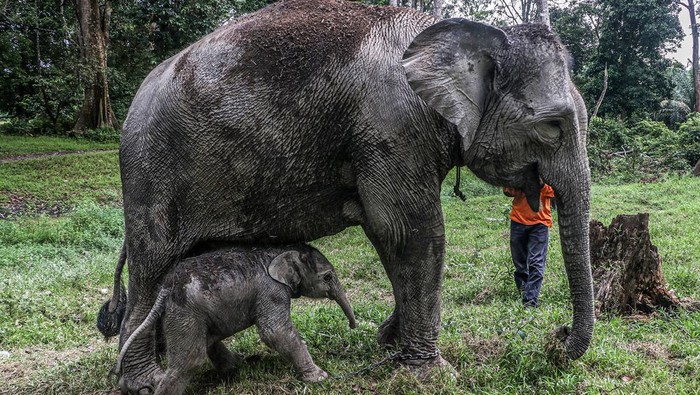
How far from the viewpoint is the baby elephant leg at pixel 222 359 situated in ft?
13.2

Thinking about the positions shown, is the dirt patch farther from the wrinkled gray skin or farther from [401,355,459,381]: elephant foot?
[401,355,459,381]: elephant foot

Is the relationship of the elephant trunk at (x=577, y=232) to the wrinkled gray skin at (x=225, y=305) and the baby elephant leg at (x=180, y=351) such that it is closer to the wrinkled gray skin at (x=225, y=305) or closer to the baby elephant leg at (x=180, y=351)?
the wrinkled gray skin at (x=225, y=305)

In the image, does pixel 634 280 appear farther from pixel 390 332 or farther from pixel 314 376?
pixel 314 376

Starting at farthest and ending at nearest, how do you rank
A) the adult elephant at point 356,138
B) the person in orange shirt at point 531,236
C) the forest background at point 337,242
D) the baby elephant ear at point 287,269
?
the person in orange shirt at point 531,236 → the forest background at point 337,242 → the baby elephant ear at point 287,269 → the adult elephant at point 356,138

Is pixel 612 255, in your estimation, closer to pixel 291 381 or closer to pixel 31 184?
pixel 291 381

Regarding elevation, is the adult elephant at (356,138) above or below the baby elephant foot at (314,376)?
above

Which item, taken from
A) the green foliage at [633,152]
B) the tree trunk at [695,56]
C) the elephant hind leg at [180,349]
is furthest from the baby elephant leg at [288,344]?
the tree trunk at [695,56]

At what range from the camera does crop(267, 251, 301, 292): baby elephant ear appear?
3656mm

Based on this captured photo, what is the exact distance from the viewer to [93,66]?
60.0 feet

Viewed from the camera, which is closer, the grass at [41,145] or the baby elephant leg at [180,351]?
the baby elephant leg at [180,351]

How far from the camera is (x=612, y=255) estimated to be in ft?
19.1

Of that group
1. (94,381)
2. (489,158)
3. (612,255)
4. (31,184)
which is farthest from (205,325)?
(31,184)

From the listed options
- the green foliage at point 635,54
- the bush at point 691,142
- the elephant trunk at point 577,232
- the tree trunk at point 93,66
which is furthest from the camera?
the green foliage at point 635,54

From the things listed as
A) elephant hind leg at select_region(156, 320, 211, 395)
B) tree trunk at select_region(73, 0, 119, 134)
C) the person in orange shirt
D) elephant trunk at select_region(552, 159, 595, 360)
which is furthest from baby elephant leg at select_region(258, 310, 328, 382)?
tree trunk at select_region(73, 0, 119, 134)
